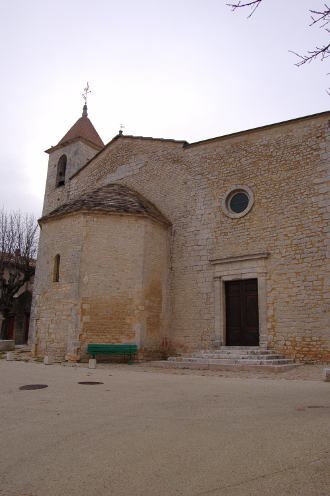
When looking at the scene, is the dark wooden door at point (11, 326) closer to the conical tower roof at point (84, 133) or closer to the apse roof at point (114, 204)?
the conical tower roof at point (84, 133)

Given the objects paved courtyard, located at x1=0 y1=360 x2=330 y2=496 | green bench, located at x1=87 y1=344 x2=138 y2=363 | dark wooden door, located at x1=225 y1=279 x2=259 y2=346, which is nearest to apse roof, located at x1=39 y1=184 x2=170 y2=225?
dark wooden door, located at x1=225 y1=279 x2=259 y2=346

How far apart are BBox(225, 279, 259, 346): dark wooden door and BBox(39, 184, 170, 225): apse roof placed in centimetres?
371

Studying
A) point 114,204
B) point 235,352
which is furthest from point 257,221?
point 114,204

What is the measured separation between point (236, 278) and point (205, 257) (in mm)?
1389

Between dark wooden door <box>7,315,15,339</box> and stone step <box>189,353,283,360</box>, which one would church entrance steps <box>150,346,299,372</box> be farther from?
dark wooden door <box>7,315,15,339</box>

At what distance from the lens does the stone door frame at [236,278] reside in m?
12.3

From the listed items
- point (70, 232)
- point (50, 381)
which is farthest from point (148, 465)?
point (70, 232)

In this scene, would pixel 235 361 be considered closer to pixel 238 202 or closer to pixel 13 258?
pixel 238 202

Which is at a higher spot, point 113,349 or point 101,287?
point 101,287

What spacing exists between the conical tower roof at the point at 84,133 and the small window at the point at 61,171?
919 millimetres

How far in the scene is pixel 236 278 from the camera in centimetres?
1311

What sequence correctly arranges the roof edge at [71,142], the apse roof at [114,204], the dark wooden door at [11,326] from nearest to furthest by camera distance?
the apse roof at [114,204] < the roof edge at [71,142] < the dark wooden door at [11,326]

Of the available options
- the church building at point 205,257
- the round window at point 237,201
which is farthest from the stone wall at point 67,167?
the round window at point 237,201

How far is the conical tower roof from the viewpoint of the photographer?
21.9 meters
